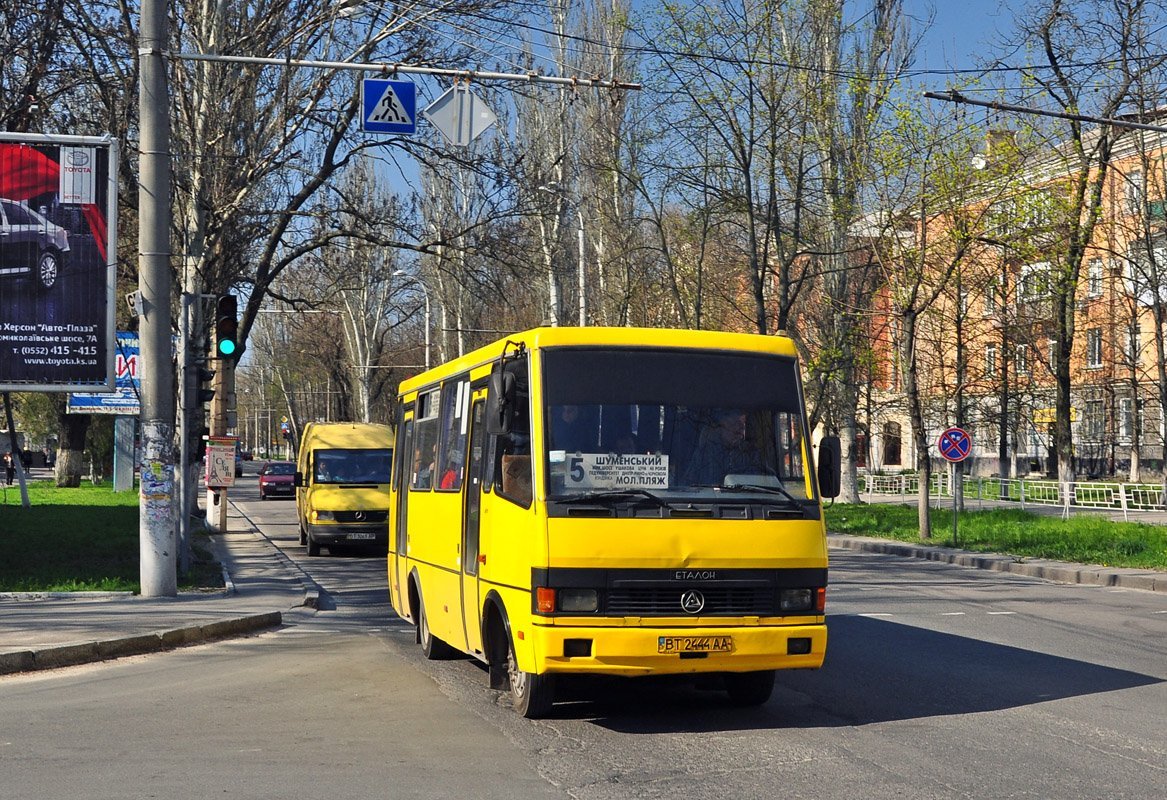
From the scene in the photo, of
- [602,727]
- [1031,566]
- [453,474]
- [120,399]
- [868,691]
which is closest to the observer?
[602,727]

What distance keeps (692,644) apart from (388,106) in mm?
9229

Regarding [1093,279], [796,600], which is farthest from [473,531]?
[1093,279]

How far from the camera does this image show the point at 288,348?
77.2 metres

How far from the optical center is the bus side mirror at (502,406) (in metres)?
8.77

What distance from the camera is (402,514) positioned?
516 inches

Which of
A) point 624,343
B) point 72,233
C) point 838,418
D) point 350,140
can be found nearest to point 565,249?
point 838,418

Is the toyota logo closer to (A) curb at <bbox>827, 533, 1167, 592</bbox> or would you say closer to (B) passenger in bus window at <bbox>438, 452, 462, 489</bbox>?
(B) passenger in bus window at <bbox>438, 452, 462, 489</bbox>

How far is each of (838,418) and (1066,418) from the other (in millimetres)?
11495

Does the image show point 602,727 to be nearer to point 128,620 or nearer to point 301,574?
point 128,620

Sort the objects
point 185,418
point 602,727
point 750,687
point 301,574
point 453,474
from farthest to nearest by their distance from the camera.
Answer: point 301,574
point 185,418
point 453,474
point 750,687
point 602,727

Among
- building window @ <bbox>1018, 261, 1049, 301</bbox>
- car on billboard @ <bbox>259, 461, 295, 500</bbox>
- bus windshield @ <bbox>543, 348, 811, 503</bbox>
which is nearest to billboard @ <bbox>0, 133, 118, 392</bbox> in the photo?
bus windshield @ <bbox>543, 348, 811, 503</bbox>

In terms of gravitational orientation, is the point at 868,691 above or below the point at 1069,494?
below

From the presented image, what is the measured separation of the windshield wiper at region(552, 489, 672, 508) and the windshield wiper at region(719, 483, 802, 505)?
0.47m

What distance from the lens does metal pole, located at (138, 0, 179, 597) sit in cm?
1577
